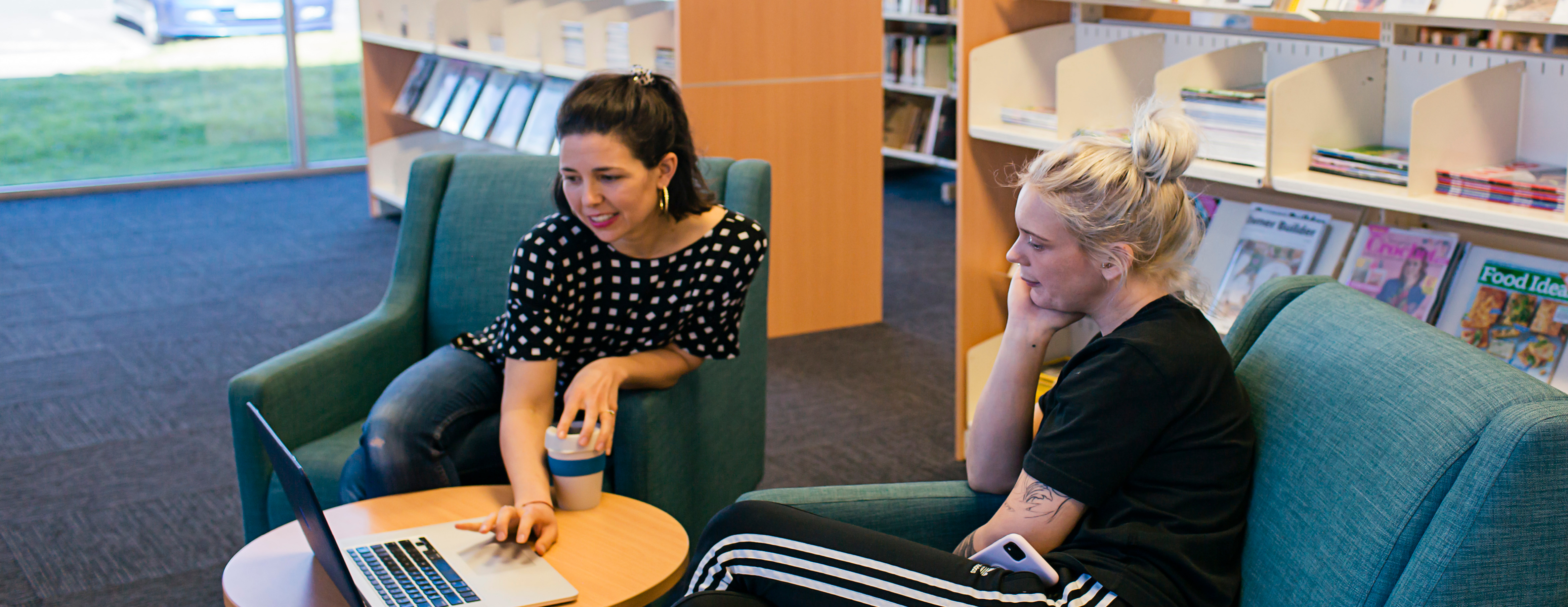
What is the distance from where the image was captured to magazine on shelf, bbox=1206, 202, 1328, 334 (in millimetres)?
2256

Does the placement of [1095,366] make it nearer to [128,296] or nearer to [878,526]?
[878,526]

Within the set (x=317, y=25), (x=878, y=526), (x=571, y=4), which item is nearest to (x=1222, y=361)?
(x=878, y=526)

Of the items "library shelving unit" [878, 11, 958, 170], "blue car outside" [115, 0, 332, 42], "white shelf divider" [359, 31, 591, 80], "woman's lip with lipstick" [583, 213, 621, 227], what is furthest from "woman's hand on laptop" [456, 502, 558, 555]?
"blue car outside" [115, 0, 332, 42]

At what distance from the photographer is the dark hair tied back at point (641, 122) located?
5.60 feet

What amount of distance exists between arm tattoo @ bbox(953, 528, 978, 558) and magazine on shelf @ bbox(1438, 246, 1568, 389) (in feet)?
3.53

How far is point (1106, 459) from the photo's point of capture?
4.07ft

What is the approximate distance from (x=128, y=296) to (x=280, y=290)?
1.78 ft

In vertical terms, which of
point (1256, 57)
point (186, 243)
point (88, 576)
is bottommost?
point (88, 576)

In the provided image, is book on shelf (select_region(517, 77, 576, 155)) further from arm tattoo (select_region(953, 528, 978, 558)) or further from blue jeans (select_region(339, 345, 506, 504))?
arm tattoo (select_region(953, 528, 978, 558))

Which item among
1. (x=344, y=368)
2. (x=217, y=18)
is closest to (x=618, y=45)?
(x=344, y=368)

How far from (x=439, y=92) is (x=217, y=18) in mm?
2080

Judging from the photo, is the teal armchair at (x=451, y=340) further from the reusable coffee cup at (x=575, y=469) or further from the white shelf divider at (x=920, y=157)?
the white shelf divider at (x=920, y=157)

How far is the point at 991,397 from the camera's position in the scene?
57.4 inches

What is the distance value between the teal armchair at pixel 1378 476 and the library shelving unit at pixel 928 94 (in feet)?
15.2
